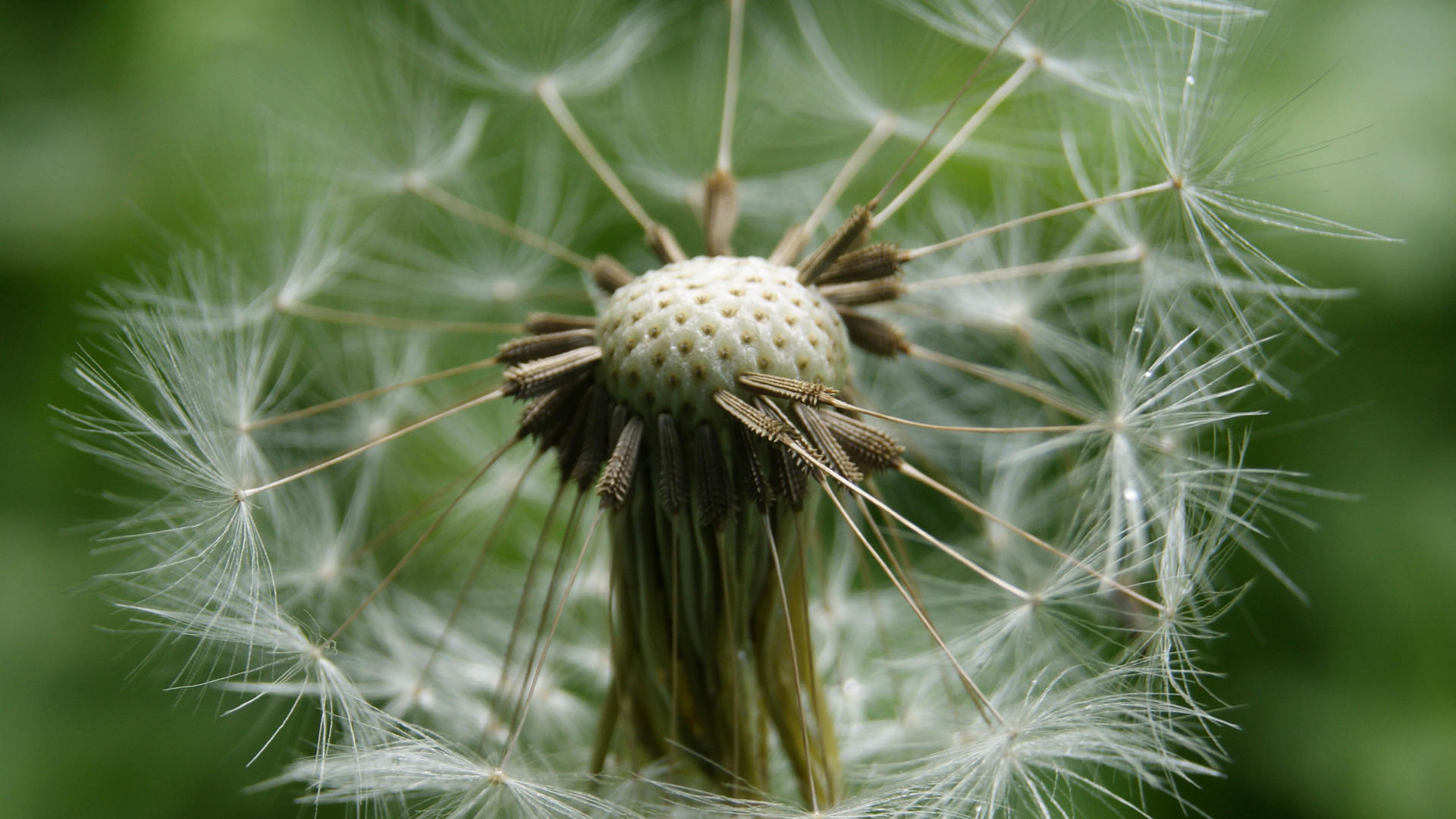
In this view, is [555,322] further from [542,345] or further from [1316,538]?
[1316,538]

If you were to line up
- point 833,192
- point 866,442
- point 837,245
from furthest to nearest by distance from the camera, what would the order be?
point 833,192 → point 837,245 → point 866,442

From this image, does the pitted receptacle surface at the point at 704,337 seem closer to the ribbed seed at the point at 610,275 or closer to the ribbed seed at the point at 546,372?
the ribbed seed at the point at 546,372

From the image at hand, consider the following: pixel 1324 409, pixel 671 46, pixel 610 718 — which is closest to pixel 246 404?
pixel 610 718

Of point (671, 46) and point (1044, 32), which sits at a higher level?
point (671, 46)

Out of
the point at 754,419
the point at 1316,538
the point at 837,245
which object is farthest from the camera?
the point at 1316,538

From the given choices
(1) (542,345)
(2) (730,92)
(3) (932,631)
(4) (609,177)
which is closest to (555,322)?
(1) (542,345)

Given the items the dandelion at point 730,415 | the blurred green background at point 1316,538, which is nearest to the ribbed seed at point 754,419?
the dandelion at point 730,415

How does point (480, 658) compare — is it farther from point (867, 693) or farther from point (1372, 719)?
point (1372, 719)
